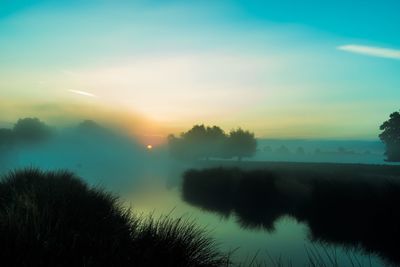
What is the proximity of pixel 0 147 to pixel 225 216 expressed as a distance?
301ft

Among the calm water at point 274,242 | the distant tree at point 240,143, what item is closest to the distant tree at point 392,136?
the distant tree at point 240,143

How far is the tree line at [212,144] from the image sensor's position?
9670 cm

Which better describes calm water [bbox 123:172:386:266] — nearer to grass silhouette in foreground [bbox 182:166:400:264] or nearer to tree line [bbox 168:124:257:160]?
grass silhouette in foreground [bbox 182:166:400:264]

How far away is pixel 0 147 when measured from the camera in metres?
101

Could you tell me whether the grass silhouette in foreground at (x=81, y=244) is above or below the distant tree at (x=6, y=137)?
above

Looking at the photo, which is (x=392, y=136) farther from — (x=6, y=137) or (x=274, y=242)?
(x=6, y=137)

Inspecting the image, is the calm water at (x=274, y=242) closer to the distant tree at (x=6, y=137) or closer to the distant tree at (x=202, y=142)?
the distant tree at (x=202, y=142)

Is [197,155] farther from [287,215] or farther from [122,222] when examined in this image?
[122,222]

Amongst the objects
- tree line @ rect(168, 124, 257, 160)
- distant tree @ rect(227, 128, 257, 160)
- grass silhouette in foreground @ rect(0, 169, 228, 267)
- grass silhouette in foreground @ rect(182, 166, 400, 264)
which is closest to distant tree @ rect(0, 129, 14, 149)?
tree line @ rect(168, 124, 257, 160)

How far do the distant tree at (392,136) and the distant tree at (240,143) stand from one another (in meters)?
30.0

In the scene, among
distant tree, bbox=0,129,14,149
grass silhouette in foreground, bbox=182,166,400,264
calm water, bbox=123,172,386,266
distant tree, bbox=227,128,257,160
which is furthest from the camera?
distant tree, bbox=0,129,14,149

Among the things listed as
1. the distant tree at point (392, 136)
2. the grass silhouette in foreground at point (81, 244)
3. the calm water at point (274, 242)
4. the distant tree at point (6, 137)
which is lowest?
the distant tree at point (6, 137)

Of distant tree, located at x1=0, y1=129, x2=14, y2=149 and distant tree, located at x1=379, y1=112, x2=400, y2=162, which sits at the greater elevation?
distant tree, located at x1=379, y1=112, x2=400, y2=162

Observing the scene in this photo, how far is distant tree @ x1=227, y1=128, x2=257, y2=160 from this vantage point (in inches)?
3787
